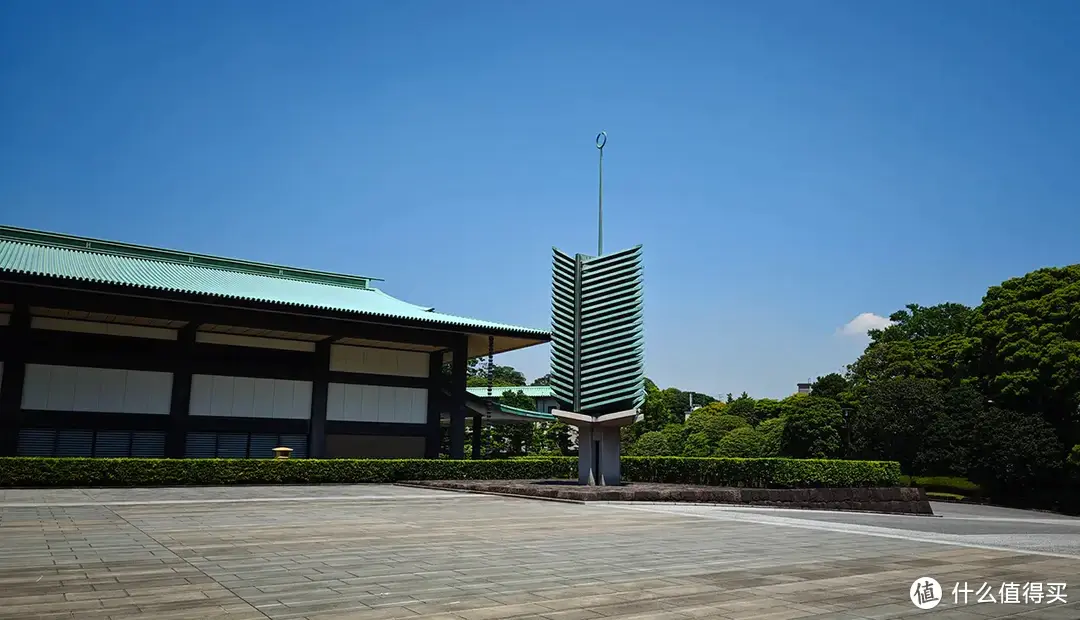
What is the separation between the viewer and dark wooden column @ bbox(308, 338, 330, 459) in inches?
1244

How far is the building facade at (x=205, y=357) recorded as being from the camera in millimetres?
26391

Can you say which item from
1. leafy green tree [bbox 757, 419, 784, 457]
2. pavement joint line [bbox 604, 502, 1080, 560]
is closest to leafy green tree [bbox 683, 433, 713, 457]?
leafy green tree [bbox 757, 419, 784, 457]

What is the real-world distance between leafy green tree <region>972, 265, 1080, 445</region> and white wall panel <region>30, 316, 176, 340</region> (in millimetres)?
37707

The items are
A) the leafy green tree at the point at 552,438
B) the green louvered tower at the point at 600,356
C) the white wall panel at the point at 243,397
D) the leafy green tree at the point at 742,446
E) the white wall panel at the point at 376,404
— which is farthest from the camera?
the leafy green tree at the point at 552,438

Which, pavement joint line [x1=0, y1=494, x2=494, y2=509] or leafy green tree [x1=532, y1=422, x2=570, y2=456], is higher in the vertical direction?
leafy green tree [x1=532, y1=422, x2=570, y2=456]

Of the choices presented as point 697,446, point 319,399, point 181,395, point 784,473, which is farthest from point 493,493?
point 697,446

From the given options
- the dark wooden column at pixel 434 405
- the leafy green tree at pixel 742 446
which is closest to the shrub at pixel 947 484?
the leafy green tree at pixel 742 446

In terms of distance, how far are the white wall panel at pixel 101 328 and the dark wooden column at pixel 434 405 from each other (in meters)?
10.9

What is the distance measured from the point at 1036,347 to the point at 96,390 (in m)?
40.3

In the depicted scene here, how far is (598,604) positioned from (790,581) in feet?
7.99

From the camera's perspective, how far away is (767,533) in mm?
12617

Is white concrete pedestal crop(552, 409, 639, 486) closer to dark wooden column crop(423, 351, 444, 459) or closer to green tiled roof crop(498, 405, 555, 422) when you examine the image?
dark wooden column crop(423, 351, 444, 459)

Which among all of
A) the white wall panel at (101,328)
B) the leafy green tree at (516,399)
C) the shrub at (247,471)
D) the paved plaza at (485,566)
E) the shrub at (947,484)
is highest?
the white wall panel at (101,328)

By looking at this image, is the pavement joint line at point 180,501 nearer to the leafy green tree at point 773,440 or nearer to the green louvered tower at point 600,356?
the green louvered tower at point 600,356
